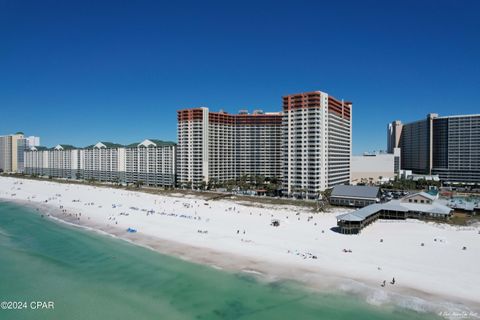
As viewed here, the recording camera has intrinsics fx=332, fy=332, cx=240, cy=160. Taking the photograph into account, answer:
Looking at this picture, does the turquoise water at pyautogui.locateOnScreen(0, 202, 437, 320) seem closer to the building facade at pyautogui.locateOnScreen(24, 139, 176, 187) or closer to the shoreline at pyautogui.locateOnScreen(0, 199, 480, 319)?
the shoreline at pyautogui.locateOnScreen(0, 199, 480, 319)

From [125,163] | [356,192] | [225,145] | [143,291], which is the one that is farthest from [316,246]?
[125,163]

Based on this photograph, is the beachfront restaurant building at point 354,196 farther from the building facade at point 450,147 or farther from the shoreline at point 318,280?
the building facade at point 450,147

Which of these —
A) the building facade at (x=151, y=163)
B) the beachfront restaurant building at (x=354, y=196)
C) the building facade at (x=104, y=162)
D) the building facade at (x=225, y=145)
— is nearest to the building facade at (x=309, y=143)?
the beachfront restaurant building at (x=354, y=196)

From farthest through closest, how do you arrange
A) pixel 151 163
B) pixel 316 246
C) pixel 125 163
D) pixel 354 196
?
1. pixel 125 163
2. pixel 151 163
3. pixel 354 196
4. pixel 316 246

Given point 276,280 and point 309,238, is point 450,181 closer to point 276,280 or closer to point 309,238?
point 309,238

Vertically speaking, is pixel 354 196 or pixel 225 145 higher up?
pixel 225 145

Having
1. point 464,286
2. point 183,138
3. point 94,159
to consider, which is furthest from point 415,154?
point 94,159

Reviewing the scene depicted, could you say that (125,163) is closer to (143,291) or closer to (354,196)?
(354,196)
